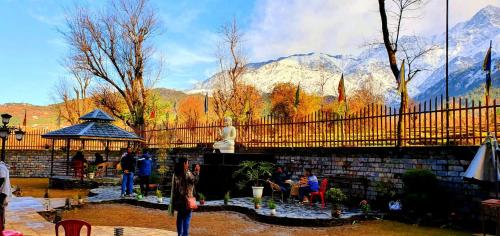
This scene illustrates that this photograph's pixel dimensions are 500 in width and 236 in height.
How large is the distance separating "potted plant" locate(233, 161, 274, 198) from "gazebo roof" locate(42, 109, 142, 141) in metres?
6.18

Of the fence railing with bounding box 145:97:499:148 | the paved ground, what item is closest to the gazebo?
the fence railing with bounding box 145:97:499:148

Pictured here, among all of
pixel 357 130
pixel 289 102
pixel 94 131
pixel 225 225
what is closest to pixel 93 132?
pixel 94 131

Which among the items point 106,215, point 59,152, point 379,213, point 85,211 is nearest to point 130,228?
point 106,215

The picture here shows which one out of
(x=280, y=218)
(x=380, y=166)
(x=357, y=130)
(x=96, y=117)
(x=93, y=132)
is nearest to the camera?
(x=280, y=218)

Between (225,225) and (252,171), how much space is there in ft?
14.8

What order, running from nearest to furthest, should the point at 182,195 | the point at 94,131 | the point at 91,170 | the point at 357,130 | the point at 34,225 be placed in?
the point at 182,195 → the point at 34,225 → the point at 357,130 → the point at 94,131 → the point at 91,170

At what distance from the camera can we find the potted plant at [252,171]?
1473cm

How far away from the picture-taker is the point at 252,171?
1516cm

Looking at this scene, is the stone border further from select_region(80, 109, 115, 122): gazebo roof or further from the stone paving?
select_region(80, 109, 115, 122): gazebo roof

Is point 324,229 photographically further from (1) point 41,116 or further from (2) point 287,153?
(1) point 41,116

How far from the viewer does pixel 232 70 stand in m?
35.2

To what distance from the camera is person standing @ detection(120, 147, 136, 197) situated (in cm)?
1499

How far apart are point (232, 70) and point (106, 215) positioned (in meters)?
24.3

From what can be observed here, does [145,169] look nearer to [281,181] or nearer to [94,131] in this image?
[94,131]
